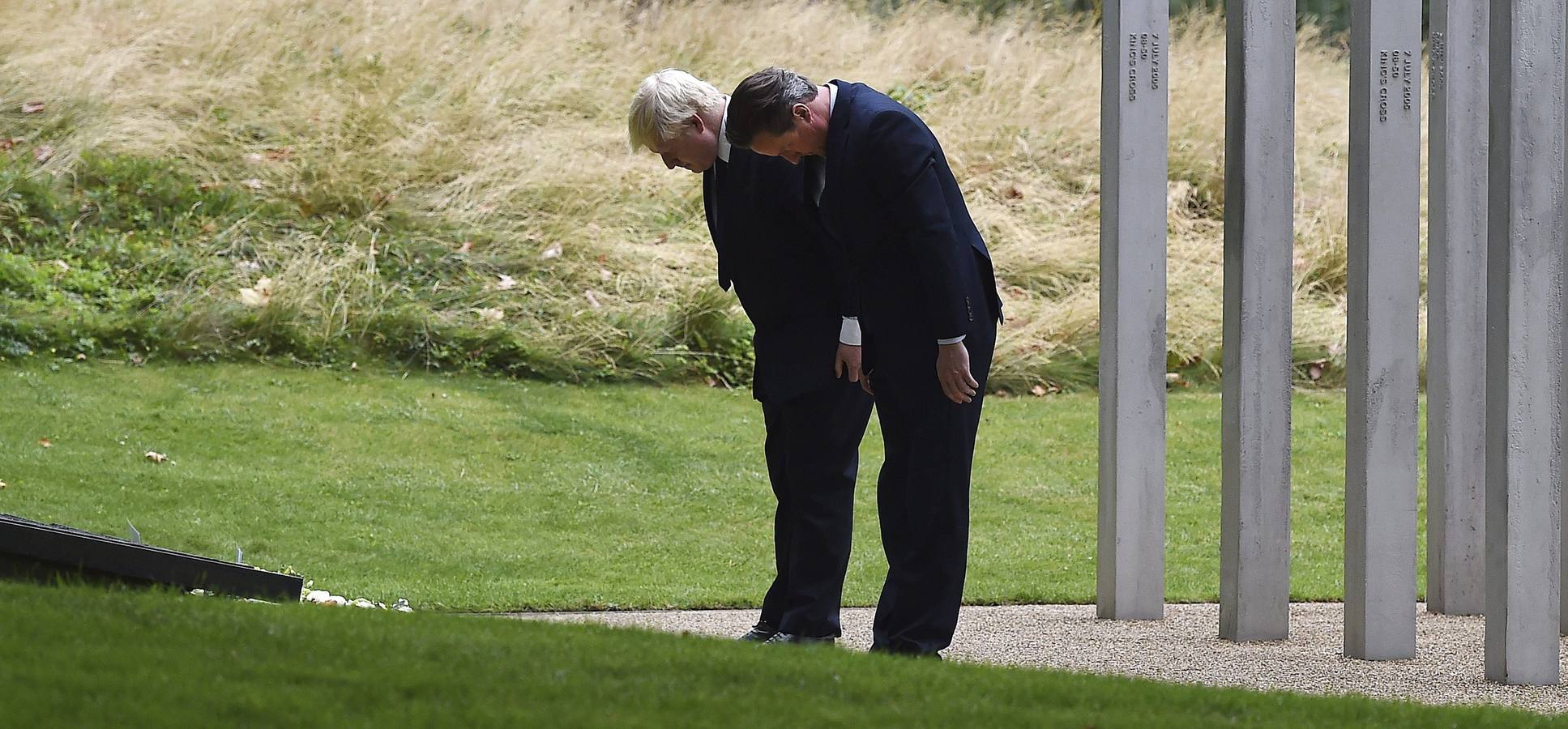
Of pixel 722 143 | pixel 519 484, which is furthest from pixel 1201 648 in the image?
pixel 519 484

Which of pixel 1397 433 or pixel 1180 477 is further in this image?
pixel 1180 477

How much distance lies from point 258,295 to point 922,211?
7101 mm

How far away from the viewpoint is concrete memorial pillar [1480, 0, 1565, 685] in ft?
14.5

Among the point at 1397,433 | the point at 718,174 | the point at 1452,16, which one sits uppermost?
the point at 1452,16

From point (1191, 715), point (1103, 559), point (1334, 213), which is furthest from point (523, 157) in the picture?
point (1191, 715)

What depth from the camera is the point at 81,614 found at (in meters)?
3.34

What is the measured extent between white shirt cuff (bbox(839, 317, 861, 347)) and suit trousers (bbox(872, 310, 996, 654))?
0.28 meters

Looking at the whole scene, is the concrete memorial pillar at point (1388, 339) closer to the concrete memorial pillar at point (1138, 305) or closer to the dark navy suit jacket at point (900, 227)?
the concrete memorial pillar at point (1138, 305)

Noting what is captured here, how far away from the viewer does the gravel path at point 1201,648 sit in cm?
443

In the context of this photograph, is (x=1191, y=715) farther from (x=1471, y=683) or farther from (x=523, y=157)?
(x=523, y=157)

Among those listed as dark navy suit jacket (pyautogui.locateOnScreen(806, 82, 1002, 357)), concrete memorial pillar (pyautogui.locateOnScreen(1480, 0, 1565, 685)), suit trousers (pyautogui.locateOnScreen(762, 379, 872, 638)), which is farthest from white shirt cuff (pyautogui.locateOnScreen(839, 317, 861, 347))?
concrete memorial pillar (pyautogui.locateOnScreen(1480, 0, 1565, 685))

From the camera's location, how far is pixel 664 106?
431 cm

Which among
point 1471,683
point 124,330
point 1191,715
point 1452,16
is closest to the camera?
point 1191,715

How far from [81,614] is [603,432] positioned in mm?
5970
